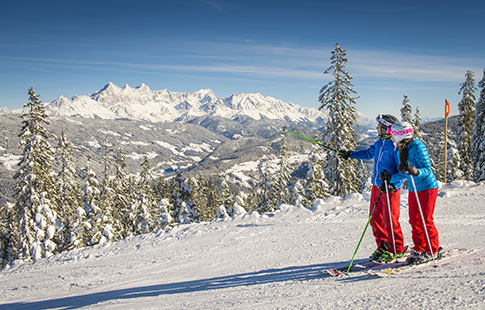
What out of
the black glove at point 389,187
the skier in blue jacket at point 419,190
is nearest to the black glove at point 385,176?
the black glove at point 389,187

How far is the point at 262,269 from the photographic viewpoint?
6496 mm

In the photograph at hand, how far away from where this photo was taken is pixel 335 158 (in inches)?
978

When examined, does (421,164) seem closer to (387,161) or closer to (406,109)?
(387,161)

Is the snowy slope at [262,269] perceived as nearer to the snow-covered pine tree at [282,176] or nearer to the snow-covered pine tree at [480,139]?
the snow-covered pine tree at [480,139]

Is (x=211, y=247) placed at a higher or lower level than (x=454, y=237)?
lower

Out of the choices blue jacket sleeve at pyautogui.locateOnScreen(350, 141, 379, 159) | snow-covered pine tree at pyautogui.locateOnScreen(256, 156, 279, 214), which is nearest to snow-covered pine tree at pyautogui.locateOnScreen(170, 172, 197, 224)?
snow-covered pine tree at pyautogui.locateOnScreen(256, 156, 279, 214)

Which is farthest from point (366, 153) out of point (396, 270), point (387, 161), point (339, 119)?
point (339, 119)

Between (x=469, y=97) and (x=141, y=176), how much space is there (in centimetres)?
3380

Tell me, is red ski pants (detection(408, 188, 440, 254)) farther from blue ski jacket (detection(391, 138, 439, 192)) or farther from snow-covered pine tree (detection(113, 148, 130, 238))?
snow-covered pine tree (detection(113, 148, 130, 238))

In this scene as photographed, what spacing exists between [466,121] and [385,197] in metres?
31.1

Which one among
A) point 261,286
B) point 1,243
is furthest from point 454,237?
point 1,243

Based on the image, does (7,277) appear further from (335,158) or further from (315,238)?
(335,158)

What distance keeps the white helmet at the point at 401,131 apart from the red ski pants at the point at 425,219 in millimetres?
983

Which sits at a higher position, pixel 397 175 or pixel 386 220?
pixel 397 175
